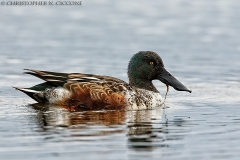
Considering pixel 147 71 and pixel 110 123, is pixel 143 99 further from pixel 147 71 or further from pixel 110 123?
pixel 110 123

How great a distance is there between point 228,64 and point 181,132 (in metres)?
7.12

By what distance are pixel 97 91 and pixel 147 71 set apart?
1301 millimetres

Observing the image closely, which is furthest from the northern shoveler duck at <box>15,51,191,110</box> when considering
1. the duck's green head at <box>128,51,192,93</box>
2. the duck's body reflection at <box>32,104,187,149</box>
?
the duck's body reflection at <box>32,104,187,149</box>

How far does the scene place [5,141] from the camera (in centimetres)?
972

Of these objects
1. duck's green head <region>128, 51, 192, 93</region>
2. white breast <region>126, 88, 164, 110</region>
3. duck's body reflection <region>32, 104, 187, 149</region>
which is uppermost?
duck's green head <region>128, 51, 192, 93</region>

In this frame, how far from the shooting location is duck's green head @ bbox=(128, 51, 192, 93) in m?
13.3

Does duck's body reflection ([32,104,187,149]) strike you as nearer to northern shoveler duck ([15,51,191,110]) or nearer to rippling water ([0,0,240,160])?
rippling water ([0,0,240,160])

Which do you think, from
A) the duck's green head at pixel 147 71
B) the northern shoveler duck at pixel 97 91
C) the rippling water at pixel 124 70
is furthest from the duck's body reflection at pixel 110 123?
the duck's green head at pixel 147 71

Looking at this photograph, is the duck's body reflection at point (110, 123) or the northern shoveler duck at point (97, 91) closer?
the duck's body reflection at point (110, 123)

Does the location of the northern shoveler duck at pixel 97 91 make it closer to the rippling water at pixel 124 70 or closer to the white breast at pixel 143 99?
the white breast at pixel 143 99

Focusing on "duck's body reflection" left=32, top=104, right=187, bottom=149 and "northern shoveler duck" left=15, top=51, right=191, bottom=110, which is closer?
"duck's body reflection" left=32, top=104, right=187, bottom=149

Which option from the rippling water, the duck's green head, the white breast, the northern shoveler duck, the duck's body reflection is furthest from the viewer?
the duck's green head

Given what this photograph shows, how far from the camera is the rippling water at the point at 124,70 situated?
962cm

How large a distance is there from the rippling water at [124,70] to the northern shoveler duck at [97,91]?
0.22 meters
